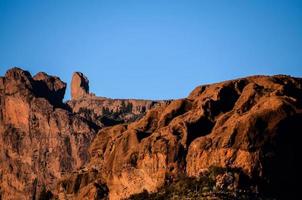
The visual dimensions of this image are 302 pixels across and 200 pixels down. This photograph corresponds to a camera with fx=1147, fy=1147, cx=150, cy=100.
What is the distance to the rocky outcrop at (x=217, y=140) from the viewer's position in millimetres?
152375

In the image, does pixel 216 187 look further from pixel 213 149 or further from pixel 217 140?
pixel 217 140

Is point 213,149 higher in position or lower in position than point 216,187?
higher

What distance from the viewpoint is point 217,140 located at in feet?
509

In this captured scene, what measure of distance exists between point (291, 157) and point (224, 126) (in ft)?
35.2

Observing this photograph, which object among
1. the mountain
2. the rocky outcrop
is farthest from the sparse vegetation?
the rocky outcrop

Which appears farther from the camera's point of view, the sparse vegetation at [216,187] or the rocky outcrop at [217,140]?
the rocky outcrop at [217,140]

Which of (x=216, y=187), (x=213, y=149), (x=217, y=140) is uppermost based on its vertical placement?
(x=217, y=140)

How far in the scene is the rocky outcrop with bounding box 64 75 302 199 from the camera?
5999 inches

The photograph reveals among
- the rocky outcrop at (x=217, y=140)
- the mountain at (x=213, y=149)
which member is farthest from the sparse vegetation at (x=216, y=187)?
the rocky outcrop at (x=217, y=140)

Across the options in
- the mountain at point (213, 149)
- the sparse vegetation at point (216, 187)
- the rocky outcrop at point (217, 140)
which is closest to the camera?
the sparse vegetation at point (216, 187)

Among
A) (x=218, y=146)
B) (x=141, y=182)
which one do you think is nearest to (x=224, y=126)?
(x=218, y=146)

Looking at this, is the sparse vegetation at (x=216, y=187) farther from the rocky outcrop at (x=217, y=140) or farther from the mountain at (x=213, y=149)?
the rocky outcrop at (x=217, y=140)

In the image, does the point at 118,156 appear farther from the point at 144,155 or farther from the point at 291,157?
the point at 291,157

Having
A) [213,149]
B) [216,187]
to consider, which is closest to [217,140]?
[213,149]
